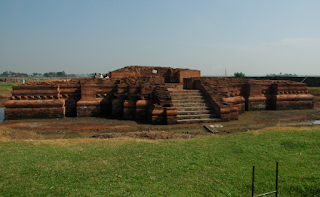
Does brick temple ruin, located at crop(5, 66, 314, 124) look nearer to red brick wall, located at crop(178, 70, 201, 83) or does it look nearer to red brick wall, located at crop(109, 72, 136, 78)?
red brick wall, located at crop(178, 70, 201, 83)

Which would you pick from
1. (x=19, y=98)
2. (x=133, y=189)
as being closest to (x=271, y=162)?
(x=133, y=189)

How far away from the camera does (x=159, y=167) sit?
4.09 metres

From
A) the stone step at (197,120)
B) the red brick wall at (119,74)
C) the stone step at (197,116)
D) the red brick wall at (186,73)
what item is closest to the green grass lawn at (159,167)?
Result: the stone step at (197,120)

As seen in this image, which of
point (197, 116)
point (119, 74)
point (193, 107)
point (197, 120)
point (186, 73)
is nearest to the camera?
point (197, 120)

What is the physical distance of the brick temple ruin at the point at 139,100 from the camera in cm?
991

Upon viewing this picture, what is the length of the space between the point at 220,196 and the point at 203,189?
279mm

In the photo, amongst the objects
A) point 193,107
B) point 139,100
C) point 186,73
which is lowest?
point 193,107

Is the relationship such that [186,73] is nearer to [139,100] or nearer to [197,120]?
[139,100]

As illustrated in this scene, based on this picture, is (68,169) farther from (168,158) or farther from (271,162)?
(271,162)

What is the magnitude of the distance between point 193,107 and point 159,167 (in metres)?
6.55

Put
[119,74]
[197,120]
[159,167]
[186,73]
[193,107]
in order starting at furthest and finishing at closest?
1. [186,73]
2. [119,74]
3. [193,107]
4. [197,120]
5. [159,167]

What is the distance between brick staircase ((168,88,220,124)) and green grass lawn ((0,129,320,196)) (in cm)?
383

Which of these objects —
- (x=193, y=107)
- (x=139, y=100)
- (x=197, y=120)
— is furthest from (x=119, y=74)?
(x=197, y=120)

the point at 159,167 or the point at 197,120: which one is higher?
the point at 197,120
